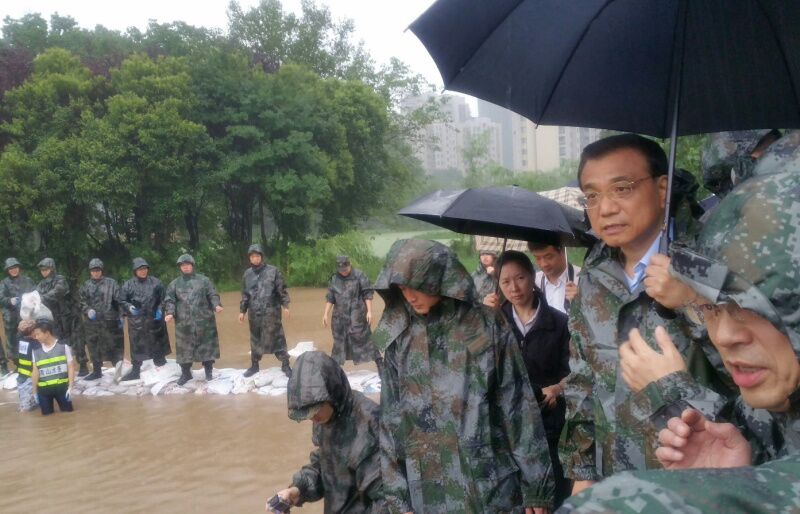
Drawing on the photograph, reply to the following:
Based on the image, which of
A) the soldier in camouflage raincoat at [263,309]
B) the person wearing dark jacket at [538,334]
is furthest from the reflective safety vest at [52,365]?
the person wearing dark jacket at [538,334]

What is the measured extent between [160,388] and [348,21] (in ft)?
83.8

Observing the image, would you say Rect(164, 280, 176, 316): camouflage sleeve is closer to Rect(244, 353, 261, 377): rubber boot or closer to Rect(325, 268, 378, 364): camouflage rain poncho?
Rect(244, 353, 261, 377): rubber boot

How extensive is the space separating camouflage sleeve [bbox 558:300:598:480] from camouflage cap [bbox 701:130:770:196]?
0.80m

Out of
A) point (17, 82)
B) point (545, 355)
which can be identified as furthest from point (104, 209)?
point (545, 355)

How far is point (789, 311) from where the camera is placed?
3.67ft

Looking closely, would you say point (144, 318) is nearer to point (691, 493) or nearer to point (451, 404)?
point (451, 404)

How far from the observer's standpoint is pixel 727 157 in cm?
267

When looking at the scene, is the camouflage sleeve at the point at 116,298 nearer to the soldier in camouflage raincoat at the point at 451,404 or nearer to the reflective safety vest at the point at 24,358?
the reflective safety vest at the point at 24,358

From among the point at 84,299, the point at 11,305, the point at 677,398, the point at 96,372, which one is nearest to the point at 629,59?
the point at 677,398

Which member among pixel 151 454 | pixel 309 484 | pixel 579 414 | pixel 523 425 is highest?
pixel 579 414

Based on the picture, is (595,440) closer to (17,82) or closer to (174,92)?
(174,92)

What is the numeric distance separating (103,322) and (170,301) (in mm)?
1140

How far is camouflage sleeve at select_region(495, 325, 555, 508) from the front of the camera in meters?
2.77

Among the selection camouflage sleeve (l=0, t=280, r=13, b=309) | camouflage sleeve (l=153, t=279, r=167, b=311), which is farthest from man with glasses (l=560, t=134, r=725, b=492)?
camouflage sleeve (l=0, t=280, r=13, b=309)
